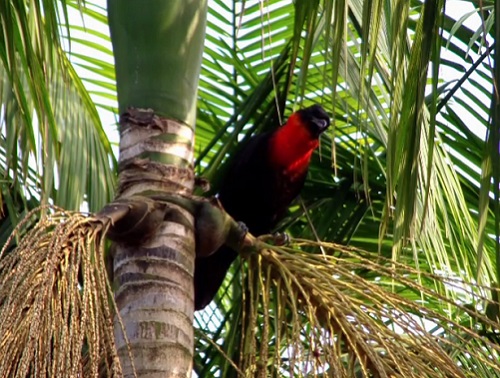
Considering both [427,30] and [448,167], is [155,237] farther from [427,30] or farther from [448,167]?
[448,167]

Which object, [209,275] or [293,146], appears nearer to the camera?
[209,275]

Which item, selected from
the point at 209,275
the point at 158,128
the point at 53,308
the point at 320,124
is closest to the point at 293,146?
the point at 320,124

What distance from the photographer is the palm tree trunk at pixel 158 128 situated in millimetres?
1600

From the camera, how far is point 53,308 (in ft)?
4.17

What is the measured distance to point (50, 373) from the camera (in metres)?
1.17

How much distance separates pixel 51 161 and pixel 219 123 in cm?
122

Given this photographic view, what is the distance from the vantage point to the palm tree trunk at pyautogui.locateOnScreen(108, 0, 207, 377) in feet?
5.25

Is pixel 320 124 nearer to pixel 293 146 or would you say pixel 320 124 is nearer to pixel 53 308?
pixel 293 146

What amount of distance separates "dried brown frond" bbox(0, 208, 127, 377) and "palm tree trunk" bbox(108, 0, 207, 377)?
202 millimetres

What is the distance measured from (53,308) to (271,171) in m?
2.47

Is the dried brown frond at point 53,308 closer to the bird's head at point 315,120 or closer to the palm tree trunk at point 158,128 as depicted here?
the palm tree trunk at point 158,128

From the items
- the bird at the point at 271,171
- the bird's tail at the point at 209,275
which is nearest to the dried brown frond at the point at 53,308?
the bird's tail at the point at 209,275

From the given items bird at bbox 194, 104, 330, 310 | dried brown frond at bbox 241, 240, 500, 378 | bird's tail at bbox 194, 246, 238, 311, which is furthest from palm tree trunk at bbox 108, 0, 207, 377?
bird at bbox 194, 104, 330, 310

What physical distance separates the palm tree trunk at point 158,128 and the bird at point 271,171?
1.66 m
